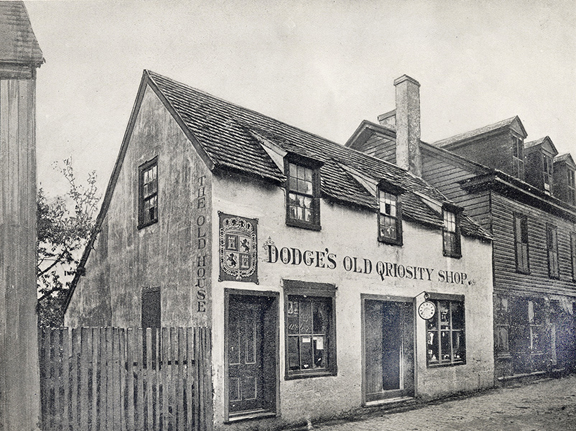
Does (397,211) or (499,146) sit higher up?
(499,146)

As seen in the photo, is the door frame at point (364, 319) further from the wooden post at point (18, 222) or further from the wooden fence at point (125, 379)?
the wooden post at point (18, 222)

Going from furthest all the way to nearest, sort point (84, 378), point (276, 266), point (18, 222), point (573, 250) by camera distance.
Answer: point (573, 250)
point (276, 266)
point (18, 222)
point (84, 378)

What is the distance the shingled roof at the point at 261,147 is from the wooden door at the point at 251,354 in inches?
97.3

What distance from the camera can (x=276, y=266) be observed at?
10984 mm

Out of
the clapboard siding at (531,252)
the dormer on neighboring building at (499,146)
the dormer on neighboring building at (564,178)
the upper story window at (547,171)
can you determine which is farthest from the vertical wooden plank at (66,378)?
the dormer on neighboring building at (564,178)

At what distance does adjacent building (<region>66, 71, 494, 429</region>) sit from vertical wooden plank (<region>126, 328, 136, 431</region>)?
147 centimetres

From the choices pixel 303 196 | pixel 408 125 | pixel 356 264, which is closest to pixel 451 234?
pixel 356 264

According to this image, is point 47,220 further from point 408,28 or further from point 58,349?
point 408,28

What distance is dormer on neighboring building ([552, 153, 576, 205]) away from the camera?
22.2m

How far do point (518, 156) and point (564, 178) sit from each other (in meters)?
3.23

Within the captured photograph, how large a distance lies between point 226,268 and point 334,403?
388 cm

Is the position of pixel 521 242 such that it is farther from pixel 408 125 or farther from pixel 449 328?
pixel 449 328

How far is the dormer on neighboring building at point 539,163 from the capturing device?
21.2m

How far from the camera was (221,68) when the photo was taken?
34.1ft
